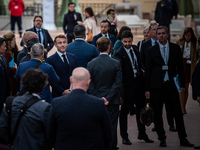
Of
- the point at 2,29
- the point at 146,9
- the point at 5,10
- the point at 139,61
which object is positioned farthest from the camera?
the point at 146,9

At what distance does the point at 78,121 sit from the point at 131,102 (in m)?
3.29

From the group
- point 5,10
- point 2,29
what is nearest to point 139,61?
point 2,29

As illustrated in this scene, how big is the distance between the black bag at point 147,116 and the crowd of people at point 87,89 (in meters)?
0.25

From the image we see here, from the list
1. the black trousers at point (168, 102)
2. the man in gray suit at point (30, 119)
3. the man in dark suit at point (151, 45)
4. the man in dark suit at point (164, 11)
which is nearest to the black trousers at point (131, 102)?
the black trousers at point (168, 102)

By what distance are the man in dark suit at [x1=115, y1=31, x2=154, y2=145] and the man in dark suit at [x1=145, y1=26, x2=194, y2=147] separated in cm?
31

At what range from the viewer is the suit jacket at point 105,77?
6.08 meters

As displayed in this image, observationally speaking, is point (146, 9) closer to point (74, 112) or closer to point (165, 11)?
point (165, 11)

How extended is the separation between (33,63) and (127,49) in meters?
2.00

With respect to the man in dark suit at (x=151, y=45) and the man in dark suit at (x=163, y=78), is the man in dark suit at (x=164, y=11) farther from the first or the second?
the man in dark suit at (x=163, y=78)

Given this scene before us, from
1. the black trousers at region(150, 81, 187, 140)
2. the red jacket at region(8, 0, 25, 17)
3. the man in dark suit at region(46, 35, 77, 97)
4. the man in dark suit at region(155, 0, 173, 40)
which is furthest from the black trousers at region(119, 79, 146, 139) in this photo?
the red jacket at region(8, 0, 25, 17)

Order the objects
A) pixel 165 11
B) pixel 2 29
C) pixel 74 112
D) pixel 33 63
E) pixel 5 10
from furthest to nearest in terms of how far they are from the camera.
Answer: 1. pixel 5 10
2. pixel 2 29
3. pixel 165 11
4. pixel 33 63
5. pixel 74 112

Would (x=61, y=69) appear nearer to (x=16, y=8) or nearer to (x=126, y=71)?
(x=126, y=71)

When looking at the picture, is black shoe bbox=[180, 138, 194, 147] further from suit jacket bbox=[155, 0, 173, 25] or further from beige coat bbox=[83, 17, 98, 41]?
suit jacket bbox=[155, 0, 173, 25]

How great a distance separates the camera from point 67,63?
686 cm
